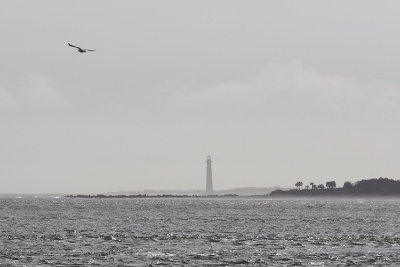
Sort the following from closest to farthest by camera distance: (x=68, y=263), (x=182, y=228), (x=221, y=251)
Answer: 1. (x=68, y=263)
2. (x=221, y=251)
3. (x=182, y=228)

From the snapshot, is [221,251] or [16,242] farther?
[16,242]

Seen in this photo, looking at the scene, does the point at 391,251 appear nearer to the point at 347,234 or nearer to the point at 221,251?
the point at 221,251

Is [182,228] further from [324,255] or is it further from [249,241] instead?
[324,255]

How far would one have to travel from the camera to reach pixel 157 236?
96500 mm

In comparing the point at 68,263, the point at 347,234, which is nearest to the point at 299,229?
the point at 347,234

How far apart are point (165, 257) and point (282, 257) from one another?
31.8 ft

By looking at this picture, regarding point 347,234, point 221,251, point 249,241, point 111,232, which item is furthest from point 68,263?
point 347,234

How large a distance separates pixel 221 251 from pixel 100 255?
11.2 metres

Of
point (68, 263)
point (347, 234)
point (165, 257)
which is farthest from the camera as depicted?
point (347, 234)

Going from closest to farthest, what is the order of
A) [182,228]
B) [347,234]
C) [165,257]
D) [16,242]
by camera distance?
[165,257] → [16,242] → [347,234] → [182,228]

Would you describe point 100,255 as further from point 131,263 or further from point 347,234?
point 347,234

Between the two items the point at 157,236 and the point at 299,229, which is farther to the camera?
the point at 299,229

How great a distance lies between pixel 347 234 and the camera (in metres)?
103

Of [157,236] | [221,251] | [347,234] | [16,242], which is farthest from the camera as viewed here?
[347,234]
